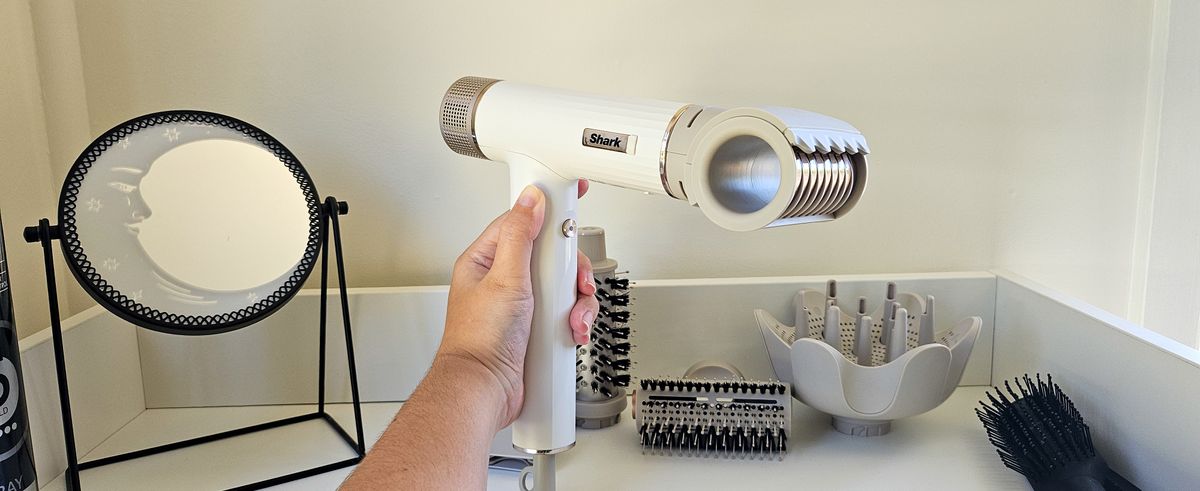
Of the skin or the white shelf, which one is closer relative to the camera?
the skin

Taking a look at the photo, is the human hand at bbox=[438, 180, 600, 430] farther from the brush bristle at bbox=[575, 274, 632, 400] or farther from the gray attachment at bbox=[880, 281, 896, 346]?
the gray attachment at bbox=[880, 281, 896, 346]

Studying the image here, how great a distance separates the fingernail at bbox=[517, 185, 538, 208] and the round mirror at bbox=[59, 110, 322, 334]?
293mm

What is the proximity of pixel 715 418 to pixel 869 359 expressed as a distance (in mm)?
189

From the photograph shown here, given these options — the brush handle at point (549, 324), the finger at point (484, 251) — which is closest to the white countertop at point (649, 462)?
the brush handle at point (549, 324)

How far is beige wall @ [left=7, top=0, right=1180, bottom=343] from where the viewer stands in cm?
99

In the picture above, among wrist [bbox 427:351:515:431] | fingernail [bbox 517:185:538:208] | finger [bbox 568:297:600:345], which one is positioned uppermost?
fingernail [bbox 517:185:538:208]

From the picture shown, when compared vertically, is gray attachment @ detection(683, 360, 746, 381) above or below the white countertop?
above

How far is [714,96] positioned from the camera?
102 cm

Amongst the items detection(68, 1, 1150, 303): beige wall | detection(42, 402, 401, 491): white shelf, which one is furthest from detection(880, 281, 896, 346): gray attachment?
detection(42, 402, 401, 491): white shelf

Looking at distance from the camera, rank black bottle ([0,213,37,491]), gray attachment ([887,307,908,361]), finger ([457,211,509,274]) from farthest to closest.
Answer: gray attachment ([887,307,908,361]), finger ([457,211,509,274]), black bottle ([0,213,37,491])

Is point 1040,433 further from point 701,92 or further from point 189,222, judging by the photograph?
point 189,222

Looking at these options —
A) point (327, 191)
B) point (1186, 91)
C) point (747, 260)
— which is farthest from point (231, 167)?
point (1186, 91)

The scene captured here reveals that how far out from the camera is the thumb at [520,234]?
0.66 metres

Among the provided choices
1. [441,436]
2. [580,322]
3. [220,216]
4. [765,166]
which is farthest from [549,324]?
[220,216]
